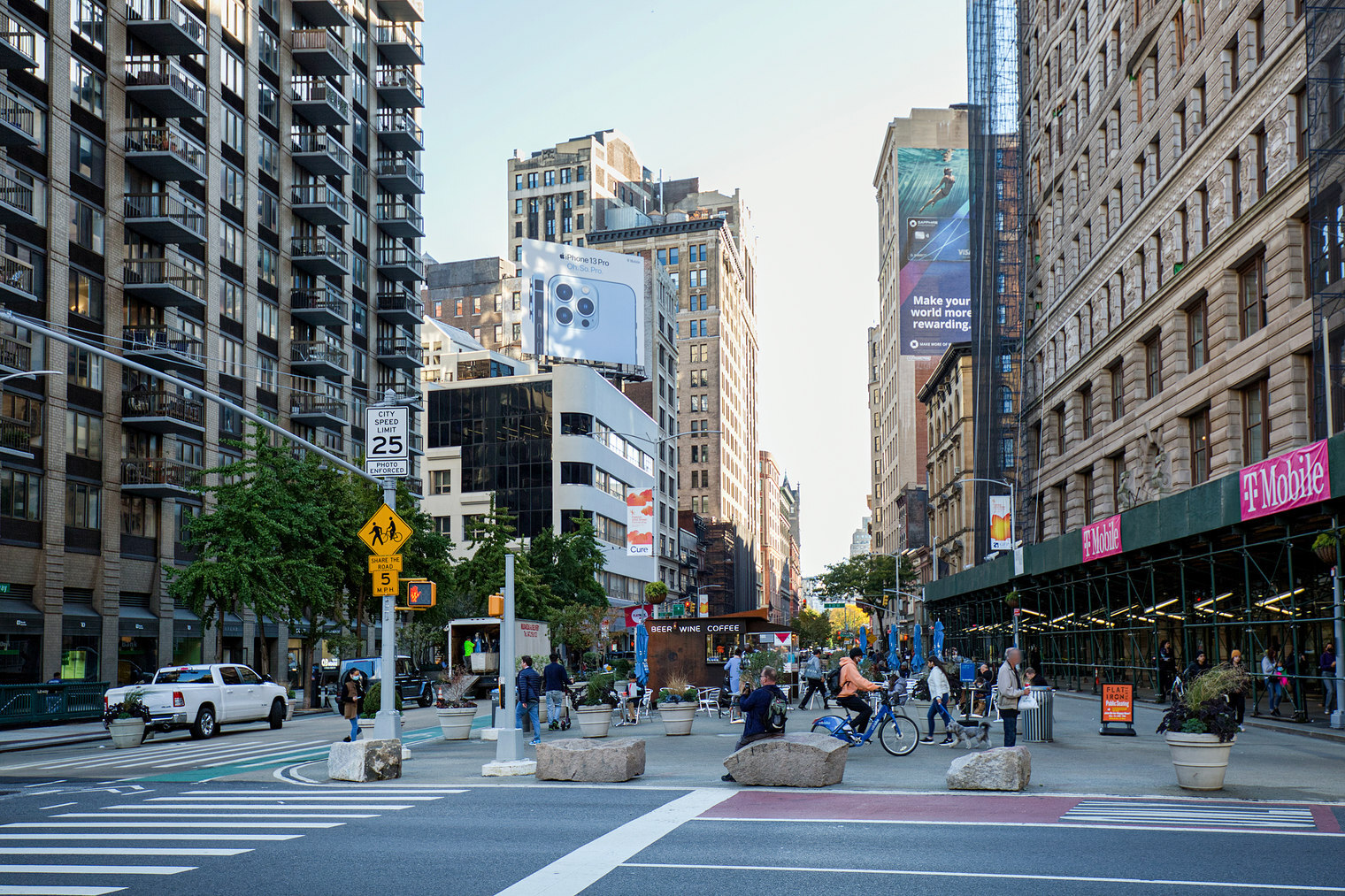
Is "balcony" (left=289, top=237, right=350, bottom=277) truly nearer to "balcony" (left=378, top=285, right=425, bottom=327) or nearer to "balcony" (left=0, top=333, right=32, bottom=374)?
"balcony" (left=378, top=285, right=425, bottom=327)

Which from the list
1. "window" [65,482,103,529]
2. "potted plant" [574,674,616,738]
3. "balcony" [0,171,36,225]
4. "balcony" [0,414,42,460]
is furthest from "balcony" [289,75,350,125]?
"potted plant" [574,674,616,738]

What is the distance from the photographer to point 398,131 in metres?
72.5

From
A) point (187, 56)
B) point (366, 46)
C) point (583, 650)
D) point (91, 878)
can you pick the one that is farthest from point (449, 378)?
point (91, 878)

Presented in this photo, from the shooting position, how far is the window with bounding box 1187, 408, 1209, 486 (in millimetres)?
39938

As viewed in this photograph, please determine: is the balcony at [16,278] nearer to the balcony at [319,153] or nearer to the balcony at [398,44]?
the balcony at [319,153]

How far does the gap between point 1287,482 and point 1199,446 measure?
1554 cm

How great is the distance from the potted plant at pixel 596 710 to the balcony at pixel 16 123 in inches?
1107

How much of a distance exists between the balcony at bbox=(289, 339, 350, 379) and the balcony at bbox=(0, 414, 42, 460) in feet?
58.5

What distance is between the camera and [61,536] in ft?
146

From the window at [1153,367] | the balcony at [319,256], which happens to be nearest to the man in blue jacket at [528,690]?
the window at [1153,367]

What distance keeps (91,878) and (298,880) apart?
1.78 metres

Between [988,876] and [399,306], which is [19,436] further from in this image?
[988,876]

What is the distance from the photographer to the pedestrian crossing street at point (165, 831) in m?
10.7

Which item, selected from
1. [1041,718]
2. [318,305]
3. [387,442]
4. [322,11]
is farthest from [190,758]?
[322,11]
